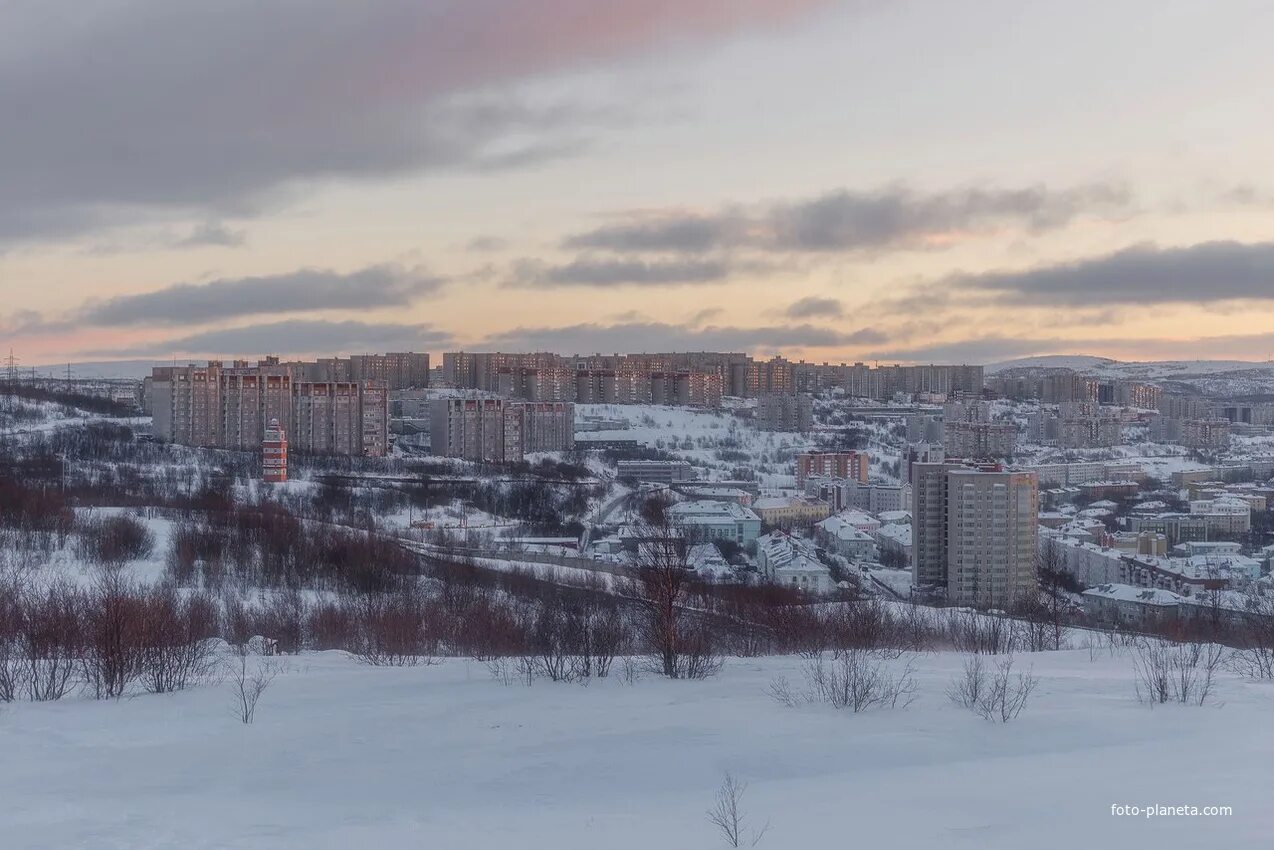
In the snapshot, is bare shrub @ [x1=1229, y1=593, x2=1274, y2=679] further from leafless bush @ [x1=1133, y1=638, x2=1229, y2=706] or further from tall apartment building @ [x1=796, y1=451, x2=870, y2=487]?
tall apartment building @ [x1=796, y1=451, x2=870, y2=487]

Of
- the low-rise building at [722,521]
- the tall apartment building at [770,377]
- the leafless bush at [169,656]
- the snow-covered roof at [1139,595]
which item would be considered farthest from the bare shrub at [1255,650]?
the tall apartment building at [770,377]

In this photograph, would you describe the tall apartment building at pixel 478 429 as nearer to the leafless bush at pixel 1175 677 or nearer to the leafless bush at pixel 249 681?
the leafless bush at pixel 249 681

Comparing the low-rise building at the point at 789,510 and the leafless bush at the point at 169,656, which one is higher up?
the leafless bush at the point at 169,656

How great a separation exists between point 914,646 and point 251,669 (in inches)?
196

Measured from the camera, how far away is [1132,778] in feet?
12.5

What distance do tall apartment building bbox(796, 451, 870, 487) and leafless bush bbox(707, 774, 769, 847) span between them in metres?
46.0

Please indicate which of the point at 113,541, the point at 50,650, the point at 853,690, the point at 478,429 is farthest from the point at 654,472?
the point at 853,690

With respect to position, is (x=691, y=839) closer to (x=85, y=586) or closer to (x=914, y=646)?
(x=914, y=646)

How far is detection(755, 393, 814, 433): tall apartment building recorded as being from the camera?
6606cm

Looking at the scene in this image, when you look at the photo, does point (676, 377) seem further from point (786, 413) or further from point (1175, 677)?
point (1175, 677)

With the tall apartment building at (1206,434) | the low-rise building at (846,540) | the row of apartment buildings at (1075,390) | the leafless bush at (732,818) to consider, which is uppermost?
the row of apartment buildings at (1075,390)

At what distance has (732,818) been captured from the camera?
3.55 m

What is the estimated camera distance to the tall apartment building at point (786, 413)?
66062mm

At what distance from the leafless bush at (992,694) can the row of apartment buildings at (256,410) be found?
112 feet
